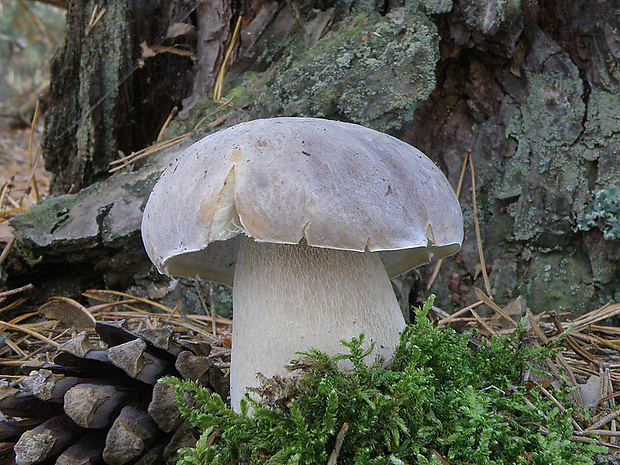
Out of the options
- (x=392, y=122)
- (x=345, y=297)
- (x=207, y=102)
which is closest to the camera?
(x=345, y=297)

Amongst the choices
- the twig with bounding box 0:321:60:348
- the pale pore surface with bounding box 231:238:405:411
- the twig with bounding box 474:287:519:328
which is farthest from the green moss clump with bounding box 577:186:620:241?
the twig with bounding box 0:321:60:348

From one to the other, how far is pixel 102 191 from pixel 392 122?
1353mm

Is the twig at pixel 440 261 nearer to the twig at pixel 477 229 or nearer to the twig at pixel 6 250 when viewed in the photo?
the twig at pixel 477 229

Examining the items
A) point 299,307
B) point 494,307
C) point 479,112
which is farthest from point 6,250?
point 479,112

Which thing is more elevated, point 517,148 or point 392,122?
point 392,122

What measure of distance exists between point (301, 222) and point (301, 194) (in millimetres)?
63

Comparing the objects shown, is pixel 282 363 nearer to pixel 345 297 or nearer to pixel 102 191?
pixel 345 297

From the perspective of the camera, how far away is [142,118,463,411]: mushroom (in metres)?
1.03

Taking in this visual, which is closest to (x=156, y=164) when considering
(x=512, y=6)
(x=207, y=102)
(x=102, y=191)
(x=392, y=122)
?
(x=102, y=191)

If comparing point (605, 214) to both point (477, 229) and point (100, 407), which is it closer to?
point (477, 229)

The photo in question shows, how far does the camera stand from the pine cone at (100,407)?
1147mm

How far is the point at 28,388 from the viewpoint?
1203 millimetres

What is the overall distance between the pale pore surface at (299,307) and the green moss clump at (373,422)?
0.06 metres

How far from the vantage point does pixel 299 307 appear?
1.23m
